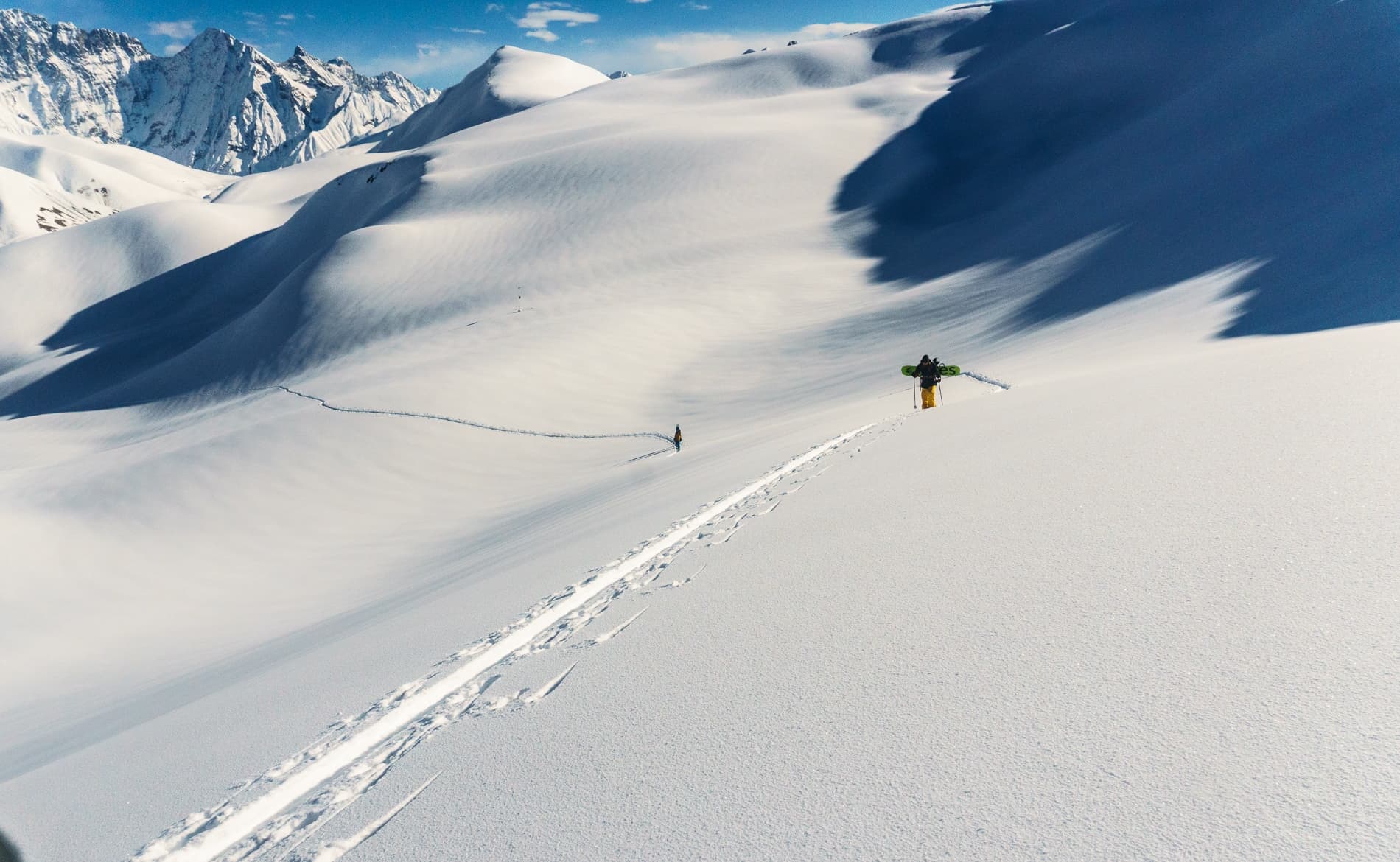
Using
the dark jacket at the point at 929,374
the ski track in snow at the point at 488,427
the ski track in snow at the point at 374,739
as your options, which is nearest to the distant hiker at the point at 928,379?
the dark jacket at the point at 929,374

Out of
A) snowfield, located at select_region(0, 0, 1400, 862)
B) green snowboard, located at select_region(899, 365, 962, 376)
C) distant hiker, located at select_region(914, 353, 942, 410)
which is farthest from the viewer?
green snowboard, located at select_region(899, 365, 962, 376)

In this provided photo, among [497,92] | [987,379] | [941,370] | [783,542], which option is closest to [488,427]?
[941,370]

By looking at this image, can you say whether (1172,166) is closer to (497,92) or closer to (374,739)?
(374,739)

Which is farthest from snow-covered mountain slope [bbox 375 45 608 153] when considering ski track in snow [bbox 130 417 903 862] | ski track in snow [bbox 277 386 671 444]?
ski track in snow [bbox 130 417 903 862]

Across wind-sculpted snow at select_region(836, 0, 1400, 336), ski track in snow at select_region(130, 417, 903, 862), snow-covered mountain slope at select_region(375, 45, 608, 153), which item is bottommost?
ski track in snow at select_region(130, 417, 903, 862)

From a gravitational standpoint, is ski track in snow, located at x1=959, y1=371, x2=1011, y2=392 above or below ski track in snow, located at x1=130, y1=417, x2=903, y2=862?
above

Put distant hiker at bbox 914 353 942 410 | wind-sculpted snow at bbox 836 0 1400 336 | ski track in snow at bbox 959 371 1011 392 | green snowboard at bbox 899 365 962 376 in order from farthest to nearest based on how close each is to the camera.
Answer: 1. wind-sculpted snow at bbox 836 0 1400 336
2. ski track in snow at bbox 959 371 1011 392
3. green snowboard at bbox 899 365 962 376
4. distant hiker at bbox 914 353 942 410

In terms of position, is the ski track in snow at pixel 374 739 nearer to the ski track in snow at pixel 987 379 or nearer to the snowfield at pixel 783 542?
the snowfield at pixel 783 542

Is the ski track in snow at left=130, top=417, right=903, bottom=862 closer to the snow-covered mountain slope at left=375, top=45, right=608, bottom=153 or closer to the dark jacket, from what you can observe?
the dark jacket
